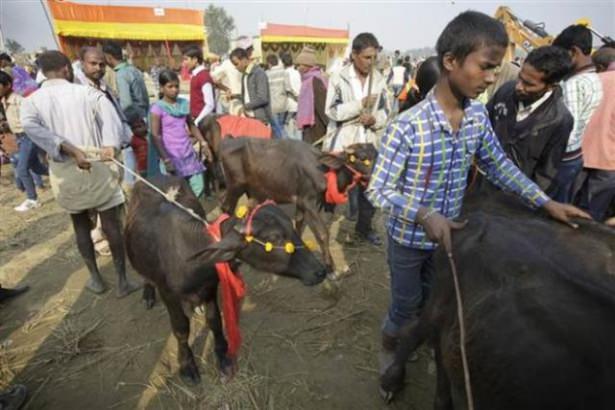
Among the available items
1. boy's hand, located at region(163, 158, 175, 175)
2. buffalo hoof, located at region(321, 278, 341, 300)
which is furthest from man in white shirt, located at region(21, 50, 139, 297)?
buffalo hoof, located at region(321, 278, 341, 300)

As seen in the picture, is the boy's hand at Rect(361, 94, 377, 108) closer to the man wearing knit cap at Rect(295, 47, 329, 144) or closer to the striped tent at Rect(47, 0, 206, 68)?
the man wearing knit cap at Rect(295, 47, 329, 144)

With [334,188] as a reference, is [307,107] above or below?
above

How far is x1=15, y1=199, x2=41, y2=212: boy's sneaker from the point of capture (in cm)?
667

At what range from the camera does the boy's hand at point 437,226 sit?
5.73ft

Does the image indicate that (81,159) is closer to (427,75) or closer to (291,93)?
(427,75)

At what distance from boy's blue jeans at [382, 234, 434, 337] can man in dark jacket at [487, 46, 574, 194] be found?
1.42 metres

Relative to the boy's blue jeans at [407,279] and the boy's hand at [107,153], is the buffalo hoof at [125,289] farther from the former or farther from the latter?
the boy's blue jeans at [407,279]

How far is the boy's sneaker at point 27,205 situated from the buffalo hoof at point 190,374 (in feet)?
18.0

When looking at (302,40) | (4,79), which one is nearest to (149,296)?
(4,79)

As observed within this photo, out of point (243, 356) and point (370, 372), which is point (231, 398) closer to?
point (243, 356)

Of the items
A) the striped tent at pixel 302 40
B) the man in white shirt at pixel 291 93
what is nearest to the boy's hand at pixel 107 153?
the man in white shirt at pixel 291 93

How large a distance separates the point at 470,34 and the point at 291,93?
7.58 metres

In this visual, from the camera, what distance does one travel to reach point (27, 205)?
265 inches

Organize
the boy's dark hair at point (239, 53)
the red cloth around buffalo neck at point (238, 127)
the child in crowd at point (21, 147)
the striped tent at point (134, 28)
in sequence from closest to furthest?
the red cloth around buffalo neck at point (238, 127) → the child in crowd at point (21, 147) → the boy's dark hair at point (239, 53) → the striped tent at point (134, 28)
